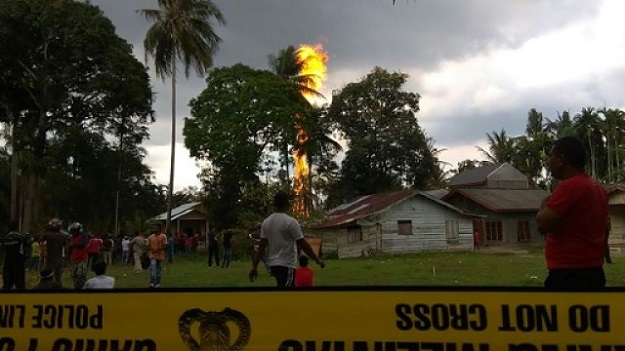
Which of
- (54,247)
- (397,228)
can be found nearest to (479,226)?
(397,228)

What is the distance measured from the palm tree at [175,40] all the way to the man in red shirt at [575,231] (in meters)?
35.1

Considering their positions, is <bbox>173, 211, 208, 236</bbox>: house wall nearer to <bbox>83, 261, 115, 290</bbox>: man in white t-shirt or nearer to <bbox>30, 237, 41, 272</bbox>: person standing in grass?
<bbox>30, 237, 41, 272</bbox>: person standing in grass

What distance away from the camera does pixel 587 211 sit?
4285 millimetres

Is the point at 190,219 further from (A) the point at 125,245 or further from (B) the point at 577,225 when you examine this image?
(B) the point at 577,225

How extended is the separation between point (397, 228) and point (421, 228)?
182 cm

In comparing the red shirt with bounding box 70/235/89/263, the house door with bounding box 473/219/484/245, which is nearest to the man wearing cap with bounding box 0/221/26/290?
the red shirt with bounding box 70/235/89/263

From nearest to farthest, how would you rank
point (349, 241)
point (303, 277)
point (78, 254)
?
1. point (303, 277)
2. point (78, 254)
3. point (349, 241)

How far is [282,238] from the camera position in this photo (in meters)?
7.44

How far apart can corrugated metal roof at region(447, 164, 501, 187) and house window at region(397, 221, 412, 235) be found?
16.2 meters

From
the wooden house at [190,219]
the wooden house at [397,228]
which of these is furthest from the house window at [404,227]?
the wooden house at [190,219]

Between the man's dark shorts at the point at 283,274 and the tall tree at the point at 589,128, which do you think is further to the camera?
the tall tree at the point at 589,128

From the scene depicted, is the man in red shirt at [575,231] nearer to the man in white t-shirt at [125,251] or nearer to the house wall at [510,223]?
the man in white t-shirt at [125,251]

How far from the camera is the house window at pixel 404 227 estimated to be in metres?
38.5

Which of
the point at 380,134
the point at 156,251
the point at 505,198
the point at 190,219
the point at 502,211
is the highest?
the point at 380,134
